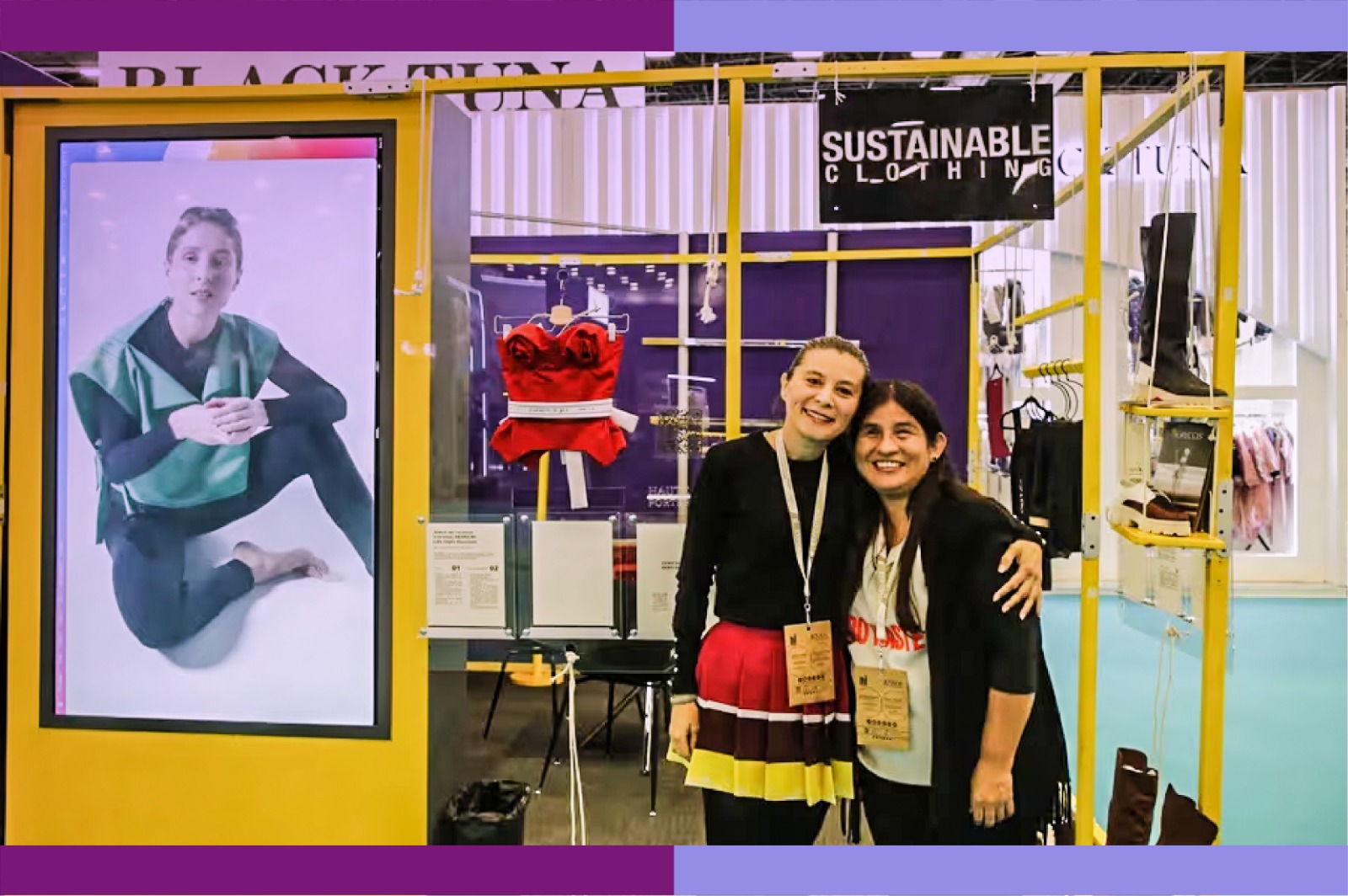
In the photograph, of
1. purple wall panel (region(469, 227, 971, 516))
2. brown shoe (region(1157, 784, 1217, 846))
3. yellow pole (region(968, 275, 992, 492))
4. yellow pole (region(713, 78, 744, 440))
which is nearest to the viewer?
brown shoe (region(1157, 784, 1217, 846))

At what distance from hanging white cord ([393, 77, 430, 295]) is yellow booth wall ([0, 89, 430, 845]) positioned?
0.08 ft

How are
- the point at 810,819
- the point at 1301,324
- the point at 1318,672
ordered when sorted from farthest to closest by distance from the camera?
the point at 1301,324, the point at 1318,672, the point at 810,819

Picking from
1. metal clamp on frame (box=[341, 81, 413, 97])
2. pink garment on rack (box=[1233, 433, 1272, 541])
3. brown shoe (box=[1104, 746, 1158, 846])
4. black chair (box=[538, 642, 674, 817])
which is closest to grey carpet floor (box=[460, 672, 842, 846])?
black chair (box=[538, 642, 674, 817])

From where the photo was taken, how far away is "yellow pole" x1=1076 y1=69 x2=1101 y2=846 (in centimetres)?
220

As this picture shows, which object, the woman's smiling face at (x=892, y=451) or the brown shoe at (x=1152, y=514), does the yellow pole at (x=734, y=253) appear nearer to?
the woman's smiling face at (x=892, y=451)

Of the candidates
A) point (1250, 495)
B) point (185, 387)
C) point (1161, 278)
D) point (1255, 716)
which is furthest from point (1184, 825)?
point (1250, 495)

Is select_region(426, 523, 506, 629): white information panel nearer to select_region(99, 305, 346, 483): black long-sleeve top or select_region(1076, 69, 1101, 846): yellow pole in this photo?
select_region(99, 305, 346, 483): black long-sleeve top

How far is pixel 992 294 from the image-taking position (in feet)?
14.5

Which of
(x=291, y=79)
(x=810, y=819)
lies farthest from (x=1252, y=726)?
(x=291, y=79)

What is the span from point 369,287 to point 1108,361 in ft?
19.9

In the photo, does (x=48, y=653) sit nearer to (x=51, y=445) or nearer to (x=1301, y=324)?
(x=51, y=445)

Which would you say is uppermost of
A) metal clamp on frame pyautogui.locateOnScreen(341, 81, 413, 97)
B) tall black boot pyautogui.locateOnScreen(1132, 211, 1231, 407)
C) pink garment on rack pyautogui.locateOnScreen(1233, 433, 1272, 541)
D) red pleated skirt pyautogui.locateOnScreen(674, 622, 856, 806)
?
metal clamp on frame pyautogui.locateOnScreen(341, 81, 413, 97)

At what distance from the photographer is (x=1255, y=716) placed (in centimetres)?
411

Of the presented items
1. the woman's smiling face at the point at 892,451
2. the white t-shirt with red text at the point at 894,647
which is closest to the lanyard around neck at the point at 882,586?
the white t-shirt with red text at the point at 894,647
